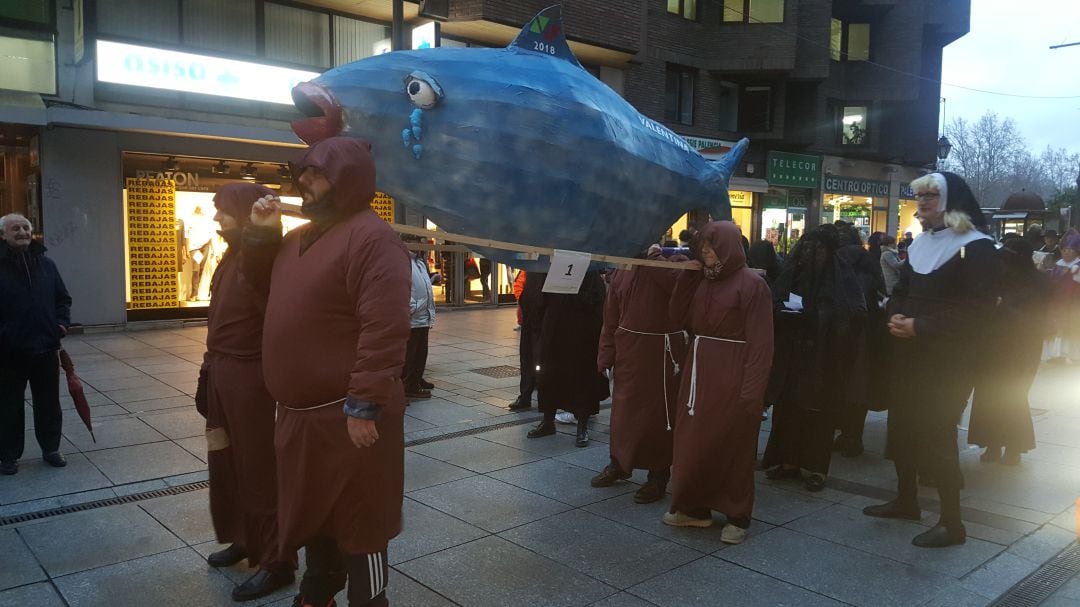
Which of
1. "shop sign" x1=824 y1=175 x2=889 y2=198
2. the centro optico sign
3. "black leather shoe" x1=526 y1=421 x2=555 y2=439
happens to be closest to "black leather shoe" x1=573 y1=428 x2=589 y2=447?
"black leather shoe" x1=526 y1=421 x2=555 y2=439

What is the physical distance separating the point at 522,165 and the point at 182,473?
12.8ft

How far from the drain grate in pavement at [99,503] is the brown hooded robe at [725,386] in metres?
2.94

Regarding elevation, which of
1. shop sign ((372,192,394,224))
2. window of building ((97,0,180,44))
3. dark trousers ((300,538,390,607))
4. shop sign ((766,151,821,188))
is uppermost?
window of building ((97,0,180,44))

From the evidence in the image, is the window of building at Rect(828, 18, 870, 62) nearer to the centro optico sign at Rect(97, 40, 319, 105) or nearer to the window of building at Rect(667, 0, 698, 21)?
the window of building at Rect(667, 0, 698, 21)

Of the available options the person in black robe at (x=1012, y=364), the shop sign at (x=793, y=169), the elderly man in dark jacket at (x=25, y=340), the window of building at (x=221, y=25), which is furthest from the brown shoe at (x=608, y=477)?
the shop sign at (x=793, y=169)

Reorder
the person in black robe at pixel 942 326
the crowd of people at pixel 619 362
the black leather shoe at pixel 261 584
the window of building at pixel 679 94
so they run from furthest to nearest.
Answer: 1. the window of building at pixel 679 94
2. the person in black robe at pixel 942 326
3. the black leather shoe at pixel 261 584
4. the crowd of people at pixel 619 362

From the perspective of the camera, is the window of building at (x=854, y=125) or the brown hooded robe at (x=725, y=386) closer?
the brown hooded robe at (x=725, y=386)

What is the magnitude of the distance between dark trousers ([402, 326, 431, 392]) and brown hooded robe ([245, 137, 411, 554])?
15.8 ft

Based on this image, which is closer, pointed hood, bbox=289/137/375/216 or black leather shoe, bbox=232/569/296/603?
pointed hood, bbox=289/137/375/216

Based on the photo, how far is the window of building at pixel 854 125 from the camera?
81.4ft

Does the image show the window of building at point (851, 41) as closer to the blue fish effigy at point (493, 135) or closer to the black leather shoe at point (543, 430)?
the black leather shoe at point (543, 430)

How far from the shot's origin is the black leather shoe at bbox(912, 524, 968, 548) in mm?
4297

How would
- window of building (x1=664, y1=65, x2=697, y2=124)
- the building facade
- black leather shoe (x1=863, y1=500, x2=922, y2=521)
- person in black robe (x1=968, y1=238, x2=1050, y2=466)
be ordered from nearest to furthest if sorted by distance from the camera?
1. black leather shoe (x1=863, y1=500, x2=922, y2=521)
2. person in black robe (x1=968, y1=238, x2=1050, y2=466)
3. the building facade
4. window of building (x1=664, y1=65, x2=697, y2=124)

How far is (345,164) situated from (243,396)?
4.62 feet
